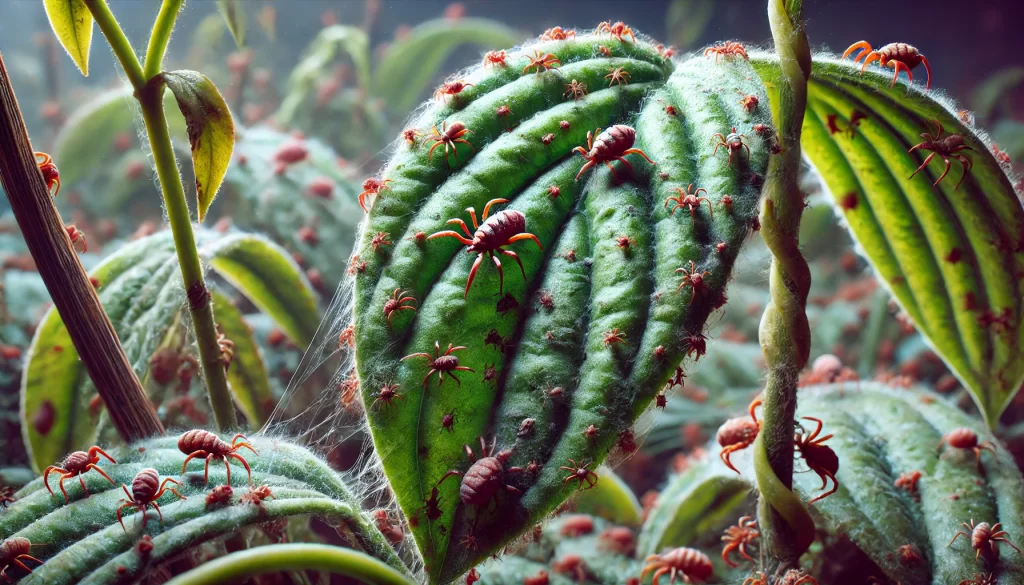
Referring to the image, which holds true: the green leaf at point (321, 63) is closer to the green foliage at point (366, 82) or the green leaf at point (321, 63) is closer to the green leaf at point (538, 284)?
the green foliage at point (366, 82)

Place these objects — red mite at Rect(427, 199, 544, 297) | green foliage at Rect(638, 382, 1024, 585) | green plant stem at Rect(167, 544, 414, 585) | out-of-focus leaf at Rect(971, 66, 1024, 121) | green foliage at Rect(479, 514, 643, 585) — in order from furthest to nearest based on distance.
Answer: out-of-focus leaf at Rect(971, 66, 1024, 121) < green foliage at Rect(479, 514, 643, 585) < green foliage at Rect(638, 382, 1024, 585) < red mite at Rect(427, 199, 544, 297) < green plant stem at Rect(167, 544, 414, 585)

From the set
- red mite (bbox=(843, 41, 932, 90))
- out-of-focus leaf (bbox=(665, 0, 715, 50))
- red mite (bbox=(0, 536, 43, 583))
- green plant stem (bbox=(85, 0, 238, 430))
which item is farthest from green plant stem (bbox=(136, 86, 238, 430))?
out-of-focus leaf (bbox=(665, 0, 715, 50))

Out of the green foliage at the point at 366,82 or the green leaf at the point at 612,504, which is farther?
the green foliage at the point at 366,82

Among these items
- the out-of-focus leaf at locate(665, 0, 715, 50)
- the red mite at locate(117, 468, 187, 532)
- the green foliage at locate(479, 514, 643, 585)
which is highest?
the out-of-focus leaf at locate(665, 0, 715, 50)

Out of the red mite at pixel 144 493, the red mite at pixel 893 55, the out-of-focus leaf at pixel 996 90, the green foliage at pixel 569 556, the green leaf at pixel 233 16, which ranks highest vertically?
the out-of-focus leaf at pixel 996 90

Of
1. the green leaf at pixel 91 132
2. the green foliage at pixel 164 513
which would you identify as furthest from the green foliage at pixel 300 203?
the green foliage at pixel 164 513

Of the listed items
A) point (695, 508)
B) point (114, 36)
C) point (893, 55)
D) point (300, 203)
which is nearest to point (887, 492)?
point (695, 508)

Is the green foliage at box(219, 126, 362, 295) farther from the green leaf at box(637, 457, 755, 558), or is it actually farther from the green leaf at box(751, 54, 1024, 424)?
the green leaf at box(751, 54, 1024, 424)

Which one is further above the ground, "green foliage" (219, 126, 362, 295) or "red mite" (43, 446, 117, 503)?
"green foliage" (219, 126, 362, 295)
